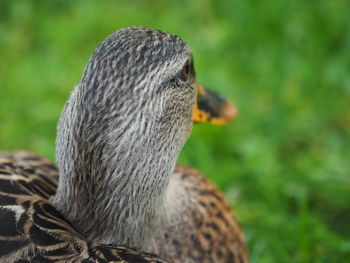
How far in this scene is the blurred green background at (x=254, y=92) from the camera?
2.36m

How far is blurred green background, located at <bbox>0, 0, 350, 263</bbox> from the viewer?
2363 millimetres

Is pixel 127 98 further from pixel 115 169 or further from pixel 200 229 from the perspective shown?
pixel 200 229

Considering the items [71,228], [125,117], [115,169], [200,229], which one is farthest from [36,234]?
[200,229]

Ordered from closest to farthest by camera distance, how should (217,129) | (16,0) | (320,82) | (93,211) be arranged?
(93,211), (217,129), (320,82), (16,0)

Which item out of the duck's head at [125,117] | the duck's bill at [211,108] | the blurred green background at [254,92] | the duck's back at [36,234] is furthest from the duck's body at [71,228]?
the blurred green background at [254,92]

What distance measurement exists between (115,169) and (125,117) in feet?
0.46

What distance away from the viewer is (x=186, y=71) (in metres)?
1.58

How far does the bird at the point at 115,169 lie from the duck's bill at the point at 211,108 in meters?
0.09

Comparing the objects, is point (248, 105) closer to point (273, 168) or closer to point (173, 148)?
point (273, 168)

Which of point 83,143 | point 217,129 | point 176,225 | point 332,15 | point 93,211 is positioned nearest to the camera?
point 83,143

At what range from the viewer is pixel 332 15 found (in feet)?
10.7

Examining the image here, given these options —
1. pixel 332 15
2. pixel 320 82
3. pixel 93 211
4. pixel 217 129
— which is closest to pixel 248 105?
pixel 217 129

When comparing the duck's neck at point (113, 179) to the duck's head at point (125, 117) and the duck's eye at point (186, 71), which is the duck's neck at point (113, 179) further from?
the duck's eye at point (186, 71)

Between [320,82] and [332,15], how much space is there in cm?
48
